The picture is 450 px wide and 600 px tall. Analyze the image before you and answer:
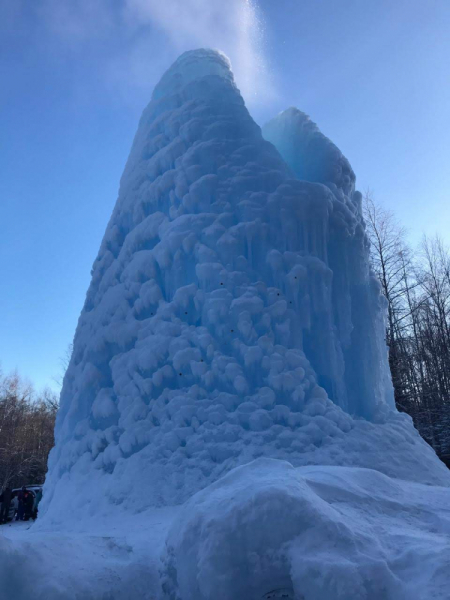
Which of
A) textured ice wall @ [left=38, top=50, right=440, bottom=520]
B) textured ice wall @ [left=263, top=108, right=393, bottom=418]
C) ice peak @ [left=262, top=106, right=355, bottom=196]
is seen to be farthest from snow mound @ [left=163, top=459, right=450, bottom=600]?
ice peak @ [left=262, top=106, right=355, bottom=196]

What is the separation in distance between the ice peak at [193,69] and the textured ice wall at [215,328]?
544 millimetres

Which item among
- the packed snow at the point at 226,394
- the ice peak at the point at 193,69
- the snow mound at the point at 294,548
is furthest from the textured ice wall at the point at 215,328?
the snow mound at the point at 294,548

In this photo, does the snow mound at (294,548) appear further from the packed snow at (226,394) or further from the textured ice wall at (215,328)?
the textured ice wall at (215,328)

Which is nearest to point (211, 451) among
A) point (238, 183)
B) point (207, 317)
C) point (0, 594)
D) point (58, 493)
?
point (207, 317)

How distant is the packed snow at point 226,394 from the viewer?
7.76 feet

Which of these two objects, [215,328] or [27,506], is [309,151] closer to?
[215,328]

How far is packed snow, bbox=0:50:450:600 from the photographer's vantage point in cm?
237

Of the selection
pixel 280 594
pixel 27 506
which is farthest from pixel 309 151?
pixel 27 506

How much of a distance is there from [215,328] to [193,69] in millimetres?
5015

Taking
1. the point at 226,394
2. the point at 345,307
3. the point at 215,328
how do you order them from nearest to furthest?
the point at 226,394 → the point at 215,328 → the point at 345,307

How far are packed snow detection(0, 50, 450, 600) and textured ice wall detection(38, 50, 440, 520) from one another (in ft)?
0.07

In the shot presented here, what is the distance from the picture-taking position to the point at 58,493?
5340 millimetres

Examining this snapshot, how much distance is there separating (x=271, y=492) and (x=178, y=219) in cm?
427

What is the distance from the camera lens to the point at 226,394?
5051mm
